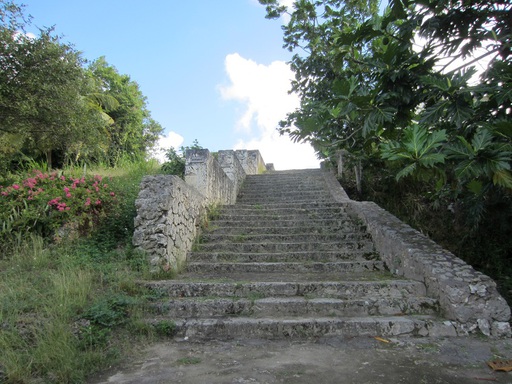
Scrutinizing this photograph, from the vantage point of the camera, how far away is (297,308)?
3592mm

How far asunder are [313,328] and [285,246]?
2.30 m

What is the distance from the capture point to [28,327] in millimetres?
2836

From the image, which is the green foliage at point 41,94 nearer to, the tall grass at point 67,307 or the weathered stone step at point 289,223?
the tall grass at point 67,307

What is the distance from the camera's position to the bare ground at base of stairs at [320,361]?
8.14 feet

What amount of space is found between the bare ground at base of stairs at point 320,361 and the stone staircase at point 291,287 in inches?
6.1

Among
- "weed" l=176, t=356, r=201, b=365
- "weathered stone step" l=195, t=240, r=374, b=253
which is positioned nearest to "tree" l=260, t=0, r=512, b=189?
"weed" l=176, t=356, r=201, b=365

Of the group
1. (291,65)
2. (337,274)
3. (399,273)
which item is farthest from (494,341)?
(291,65)

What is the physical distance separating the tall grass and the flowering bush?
0.24 metres

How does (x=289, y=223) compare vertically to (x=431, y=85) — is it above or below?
below

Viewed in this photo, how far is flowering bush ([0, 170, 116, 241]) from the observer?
16.4ft

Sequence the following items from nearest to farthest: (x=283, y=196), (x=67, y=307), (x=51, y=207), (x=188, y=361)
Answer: (x=188, y=361) → (x=67, y=307) → (x=51, y=207) → (x=283, y=196)

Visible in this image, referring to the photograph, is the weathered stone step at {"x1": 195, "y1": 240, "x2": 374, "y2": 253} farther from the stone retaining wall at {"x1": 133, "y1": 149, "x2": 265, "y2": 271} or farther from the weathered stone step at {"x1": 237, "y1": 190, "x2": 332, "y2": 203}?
the weathered stone step at {"x1": 237, "y1": 190, "x2": 332, "y2": 203}

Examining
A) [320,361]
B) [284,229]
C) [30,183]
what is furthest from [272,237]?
[30,183]

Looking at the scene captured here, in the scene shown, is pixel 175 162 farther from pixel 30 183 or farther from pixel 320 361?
pixel 320 361
